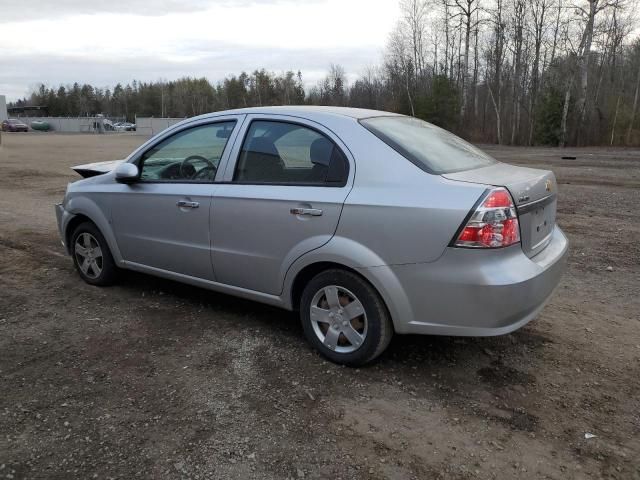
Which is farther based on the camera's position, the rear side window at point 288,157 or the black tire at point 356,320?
the rear side window at point 288,157

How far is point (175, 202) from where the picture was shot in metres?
4.33

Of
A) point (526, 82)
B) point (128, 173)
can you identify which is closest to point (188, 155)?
point (128, 173)

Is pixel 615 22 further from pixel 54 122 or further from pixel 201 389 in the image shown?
pixel 54 122

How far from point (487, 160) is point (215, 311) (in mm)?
2515

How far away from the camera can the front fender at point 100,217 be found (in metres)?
4.91

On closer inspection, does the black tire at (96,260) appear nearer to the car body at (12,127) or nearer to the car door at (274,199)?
the car door at (274,199)

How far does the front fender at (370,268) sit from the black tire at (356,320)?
0.06 metres

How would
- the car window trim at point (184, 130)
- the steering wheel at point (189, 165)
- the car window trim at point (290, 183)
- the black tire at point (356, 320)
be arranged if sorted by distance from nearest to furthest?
the black tire at point (356, 320), the car window trim at point (290, 183), the car window trim at point (184, 130), the steering wheel at point (189, 165)

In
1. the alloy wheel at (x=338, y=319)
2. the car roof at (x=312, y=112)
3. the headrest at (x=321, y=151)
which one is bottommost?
the alloy wheel at (x=338, y=319)

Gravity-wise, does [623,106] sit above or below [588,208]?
above

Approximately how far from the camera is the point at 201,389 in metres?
3.40

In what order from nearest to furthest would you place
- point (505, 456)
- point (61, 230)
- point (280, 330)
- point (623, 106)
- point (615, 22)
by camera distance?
point (505, 456) < point (280, 330) < point (61, 230) < point (623, 106) < point (615, 22)

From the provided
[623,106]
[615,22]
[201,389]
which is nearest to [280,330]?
[201,389]

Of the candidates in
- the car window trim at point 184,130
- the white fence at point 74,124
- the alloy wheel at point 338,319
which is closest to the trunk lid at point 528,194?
the alloy wheel at point 338,319
